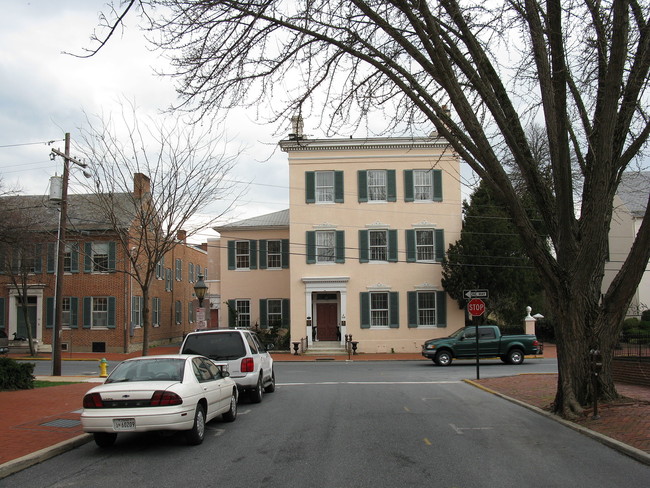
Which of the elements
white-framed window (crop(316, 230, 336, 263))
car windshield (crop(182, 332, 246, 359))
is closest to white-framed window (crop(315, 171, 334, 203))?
white-framed window (crop(316, 230, 336, 263))

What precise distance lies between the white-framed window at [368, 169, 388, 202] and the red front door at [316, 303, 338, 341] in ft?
21.8

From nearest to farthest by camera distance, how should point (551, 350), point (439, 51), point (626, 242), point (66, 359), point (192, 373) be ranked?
point (192, 373), point (439, 51), point (66, 359), point (551, 350), point (626, 242)

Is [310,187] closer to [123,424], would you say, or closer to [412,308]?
[412,308]

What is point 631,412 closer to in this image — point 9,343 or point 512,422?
point 512,422

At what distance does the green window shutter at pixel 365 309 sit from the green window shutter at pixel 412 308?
2.26 meters

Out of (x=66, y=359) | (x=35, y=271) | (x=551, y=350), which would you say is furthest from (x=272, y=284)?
(x=551, y=350)

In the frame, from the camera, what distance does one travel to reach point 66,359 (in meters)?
32.8

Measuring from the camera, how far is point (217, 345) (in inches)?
537

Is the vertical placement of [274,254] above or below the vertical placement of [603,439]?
above

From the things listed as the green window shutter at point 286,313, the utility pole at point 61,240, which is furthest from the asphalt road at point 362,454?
the green window shutter at point 286,313

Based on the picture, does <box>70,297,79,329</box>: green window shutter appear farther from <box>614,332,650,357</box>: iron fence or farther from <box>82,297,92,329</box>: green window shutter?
<box>614,332,650,357</box>: iron fence

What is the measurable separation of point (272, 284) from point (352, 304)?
563 centimetres

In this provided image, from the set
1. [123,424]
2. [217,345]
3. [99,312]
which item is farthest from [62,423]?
[99,312]

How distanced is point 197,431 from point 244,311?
28.2 meters
